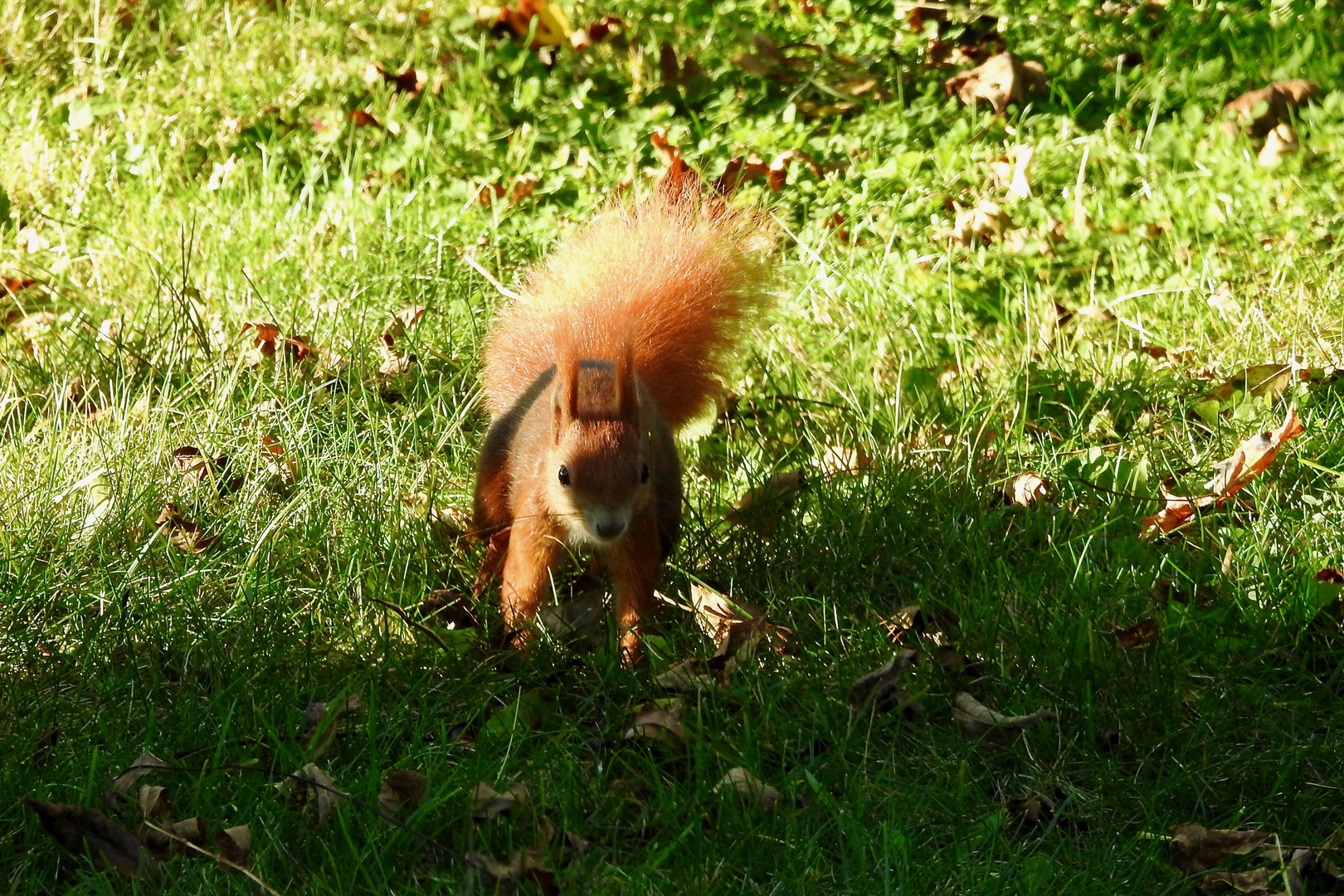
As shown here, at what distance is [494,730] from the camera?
8.29 feet

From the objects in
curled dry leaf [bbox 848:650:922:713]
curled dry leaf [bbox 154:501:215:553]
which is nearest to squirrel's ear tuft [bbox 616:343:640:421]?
curled dry leaf [bbox 848:650:922:713]

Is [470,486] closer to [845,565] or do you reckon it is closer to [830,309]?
[845,565]

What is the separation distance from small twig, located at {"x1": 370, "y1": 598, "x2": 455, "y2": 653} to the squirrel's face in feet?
1.13

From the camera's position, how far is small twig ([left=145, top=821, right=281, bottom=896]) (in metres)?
2.02

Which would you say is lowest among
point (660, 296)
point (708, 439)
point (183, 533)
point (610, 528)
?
point (708, 439)

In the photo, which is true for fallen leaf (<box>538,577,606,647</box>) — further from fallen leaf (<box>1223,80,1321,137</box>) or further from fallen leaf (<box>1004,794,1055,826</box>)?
fallen leaf (<box>1223,80,1321,137</box>)

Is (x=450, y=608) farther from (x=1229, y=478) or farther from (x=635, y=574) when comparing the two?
(x=1229, y=478)

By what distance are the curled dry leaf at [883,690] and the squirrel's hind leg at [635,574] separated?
1.53 feet

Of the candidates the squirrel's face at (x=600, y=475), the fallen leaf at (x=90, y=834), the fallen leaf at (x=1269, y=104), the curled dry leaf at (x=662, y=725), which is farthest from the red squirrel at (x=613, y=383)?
the fallen leaf at (x=1269, y=104)

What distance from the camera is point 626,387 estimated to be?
277 centimetres

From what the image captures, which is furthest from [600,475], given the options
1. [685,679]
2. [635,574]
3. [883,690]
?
[883,690]

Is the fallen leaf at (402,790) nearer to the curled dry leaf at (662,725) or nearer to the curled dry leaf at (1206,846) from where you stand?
the curled dry leaf at (662,725)

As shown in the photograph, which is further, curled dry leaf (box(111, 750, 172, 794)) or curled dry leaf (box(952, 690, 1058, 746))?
curled dry leaf (box(952, 690, 1058, 746))

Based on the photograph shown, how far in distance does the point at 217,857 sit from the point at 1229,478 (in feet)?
7.44
